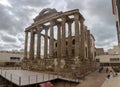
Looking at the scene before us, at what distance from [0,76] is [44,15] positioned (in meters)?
18.8

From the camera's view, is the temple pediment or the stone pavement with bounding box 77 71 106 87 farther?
the temple pediment

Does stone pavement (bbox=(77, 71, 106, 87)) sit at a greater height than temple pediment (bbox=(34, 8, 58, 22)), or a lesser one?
lesser

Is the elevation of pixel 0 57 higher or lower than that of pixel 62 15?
lower

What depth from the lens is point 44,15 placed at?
4069 cm

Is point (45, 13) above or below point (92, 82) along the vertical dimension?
above

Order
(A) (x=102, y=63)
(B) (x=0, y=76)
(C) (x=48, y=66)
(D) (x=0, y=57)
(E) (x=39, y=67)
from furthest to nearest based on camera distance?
1. (A) (x=102, y=63)
2. (D) (x=0, y=57)
3. (E) (x=39, y=67)
4. (C) (x=48, y=66)
5. (B) (x=0, y=76)

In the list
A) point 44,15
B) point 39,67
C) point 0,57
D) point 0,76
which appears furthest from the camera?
point 0,57

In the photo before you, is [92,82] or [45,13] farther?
[45,13]

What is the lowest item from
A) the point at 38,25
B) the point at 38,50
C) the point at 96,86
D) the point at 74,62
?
the point at 96,86

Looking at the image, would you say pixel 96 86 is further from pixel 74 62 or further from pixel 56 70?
pixel 56 70

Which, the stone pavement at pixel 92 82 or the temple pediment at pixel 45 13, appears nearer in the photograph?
the stone pavement at pixel 92 82

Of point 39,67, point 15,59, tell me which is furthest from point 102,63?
point 39,67

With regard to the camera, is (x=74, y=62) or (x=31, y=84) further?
(x=74, y=62)

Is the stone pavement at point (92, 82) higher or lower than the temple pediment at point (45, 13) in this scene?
lower
